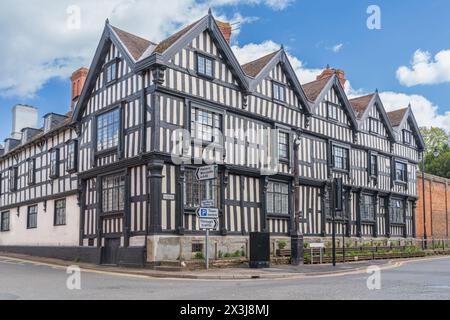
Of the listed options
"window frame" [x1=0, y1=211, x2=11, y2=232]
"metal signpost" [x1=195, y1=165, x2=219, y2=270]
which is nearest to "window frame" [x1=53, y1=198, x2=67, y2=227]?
"window frame" [x1=0, y1=211, x2=11, y2=232]

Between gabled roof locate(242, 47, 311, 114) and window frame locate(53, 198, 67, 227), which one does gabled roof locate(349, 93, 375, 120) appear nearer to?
gabled roof locate(242, 47, 311, 114)

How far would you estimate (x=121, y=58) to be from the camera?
21.3m

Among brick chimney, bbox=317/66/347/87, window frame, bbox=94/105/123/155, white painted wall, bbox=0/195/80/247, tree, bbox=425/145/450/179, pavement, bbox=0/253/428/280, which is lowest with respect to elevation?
pavement, bbox=0/253/428/280

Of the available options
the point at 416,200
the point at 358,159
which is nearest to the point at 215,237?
the point at 358,159

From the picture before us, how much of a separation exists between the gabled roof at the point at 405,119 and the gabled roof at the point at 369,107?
1.62m

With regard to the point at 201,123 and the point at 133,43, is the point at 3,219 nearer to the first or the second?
the point at 133,43

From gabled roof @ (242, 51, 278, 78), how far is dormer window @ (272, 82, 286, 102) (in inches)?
42.5

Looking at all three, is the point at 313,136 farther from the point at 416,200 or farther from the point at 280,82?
the point at 416,200

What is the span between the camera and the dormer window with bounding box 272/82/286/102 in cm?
2443

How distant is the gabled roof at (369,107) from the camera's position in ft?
101

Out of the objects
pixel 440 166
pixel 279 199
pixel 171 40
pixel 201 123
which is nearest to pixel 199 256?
pixel 201 123

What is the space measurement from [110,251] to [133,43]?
8850 mm

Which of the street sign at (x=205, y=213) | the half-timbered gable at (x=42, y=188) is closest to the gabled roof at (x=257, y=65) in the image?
the street sign at (x=205, y=213)

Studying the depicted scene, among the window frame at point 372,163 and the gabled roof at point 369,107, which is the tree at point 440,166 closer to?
the gabled roof at point 369,107
